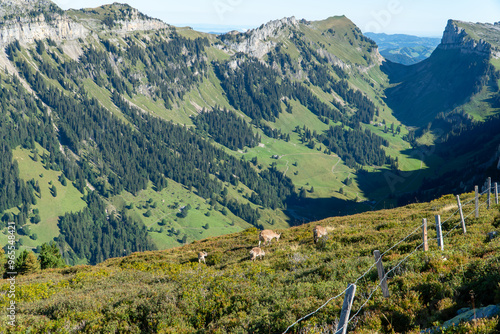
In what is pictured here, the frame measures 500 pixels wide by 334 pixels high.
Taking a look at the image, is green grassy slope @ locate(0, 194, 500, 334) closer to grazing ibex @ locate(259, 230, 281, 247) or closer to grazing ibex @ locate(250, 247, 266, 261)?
grazing ibex @ locate(250, 247, 266, 261)

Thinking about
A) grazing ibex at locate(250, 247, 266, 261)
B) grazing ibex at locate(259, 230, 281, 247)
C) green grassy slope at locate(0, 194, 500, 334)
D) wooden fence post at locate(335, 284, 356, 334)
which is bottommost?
grazing ibex at locate(259, 230, 281, 247)

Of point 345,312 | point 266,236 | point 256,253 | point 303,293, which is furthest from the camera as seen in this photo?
point 266,236

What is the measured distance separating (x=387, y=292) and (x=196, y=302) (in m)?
9.20

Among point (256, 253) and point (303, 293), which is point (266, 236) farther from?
point (303, 293)

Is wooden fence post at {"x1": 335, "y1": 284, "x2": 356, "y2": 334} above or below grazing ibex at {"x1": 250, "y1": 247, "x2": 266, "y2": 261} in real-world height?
above

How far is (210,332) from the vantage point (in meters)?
15.1

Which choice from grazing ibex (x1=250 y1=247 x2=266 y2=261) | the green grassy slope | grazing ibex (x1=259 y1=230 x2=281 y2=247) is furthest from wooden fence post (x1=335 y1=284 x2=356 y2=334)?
grazing ibex (x1=259 y1=230 x2=281 y2=247)

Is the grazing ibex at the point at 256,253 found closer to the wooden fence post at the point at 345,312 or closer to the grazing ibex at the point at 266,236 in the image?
the grazing ibex at the point at 266,236

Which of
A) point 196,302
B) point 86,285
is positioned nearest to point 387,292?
point 196,302

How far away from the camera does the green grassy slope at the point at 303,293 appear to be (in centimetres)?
1248

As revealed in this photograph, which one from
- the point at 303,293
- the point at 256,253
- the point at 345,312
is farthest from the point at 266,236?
the point at 345,312

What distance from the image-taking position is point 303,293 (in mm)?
16078

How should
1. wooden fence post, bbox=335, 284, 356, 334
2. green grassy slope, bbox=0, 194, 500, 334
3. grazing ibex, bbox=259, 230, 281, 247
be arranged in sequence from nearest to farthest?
wooden fence post, bbox=335, 284, 356, 334
green grassy slope, bbox=0, 194, 500, 334
grazing ibex, bbox=259, 230, 281, 247

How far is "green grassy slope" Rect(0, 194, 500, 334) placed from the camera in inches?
491
